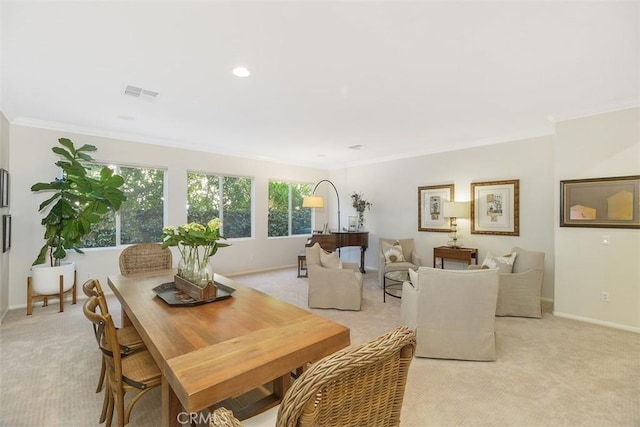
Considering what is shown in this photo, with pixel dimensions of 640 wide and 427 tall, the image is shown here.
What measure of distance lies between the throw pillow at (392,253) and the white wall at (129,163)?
2.60 m

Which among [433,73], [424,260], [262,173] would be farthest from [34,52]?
[424,260]

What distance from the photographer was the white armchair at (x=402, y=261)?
196 inches

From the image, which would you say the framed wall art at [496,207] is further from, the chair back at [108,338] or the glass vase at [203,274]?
the chair back at [108,338]

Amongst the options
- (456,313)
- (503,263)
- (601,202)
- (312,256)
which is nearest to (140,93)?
(312,256)

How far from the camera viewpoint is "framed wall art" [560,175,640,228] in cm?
332

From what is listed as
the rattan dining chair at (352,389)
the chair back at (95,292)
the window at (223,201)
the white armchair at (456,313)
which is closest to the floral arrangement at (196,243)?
the chair back at (95,292)

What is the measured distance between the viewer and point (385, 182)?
6.53m

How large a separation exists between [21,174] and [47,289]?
1.64 metres

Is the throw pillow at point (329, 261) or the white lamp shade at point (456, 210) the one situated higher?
the white lamp shade at point (456, 210)

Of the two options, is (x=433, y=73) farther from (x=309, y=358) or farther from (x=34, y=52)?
(x=34, y=52)

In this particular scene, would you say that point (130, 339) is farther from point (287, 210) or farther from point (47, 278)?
point (287, 210)

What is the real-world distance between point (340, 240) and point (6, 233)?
508cm

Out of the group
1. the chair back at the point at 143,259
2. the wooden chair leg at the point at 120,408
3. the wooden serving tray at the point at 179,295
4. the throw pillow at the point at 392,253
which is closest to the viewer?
the wooden chair leg at the point at 120,408

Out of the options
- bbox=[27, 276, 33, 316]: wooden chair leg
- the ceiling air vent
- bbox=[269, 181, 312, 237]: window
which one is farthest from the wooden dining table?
bbox=[269, 181, 312, 237]: window
